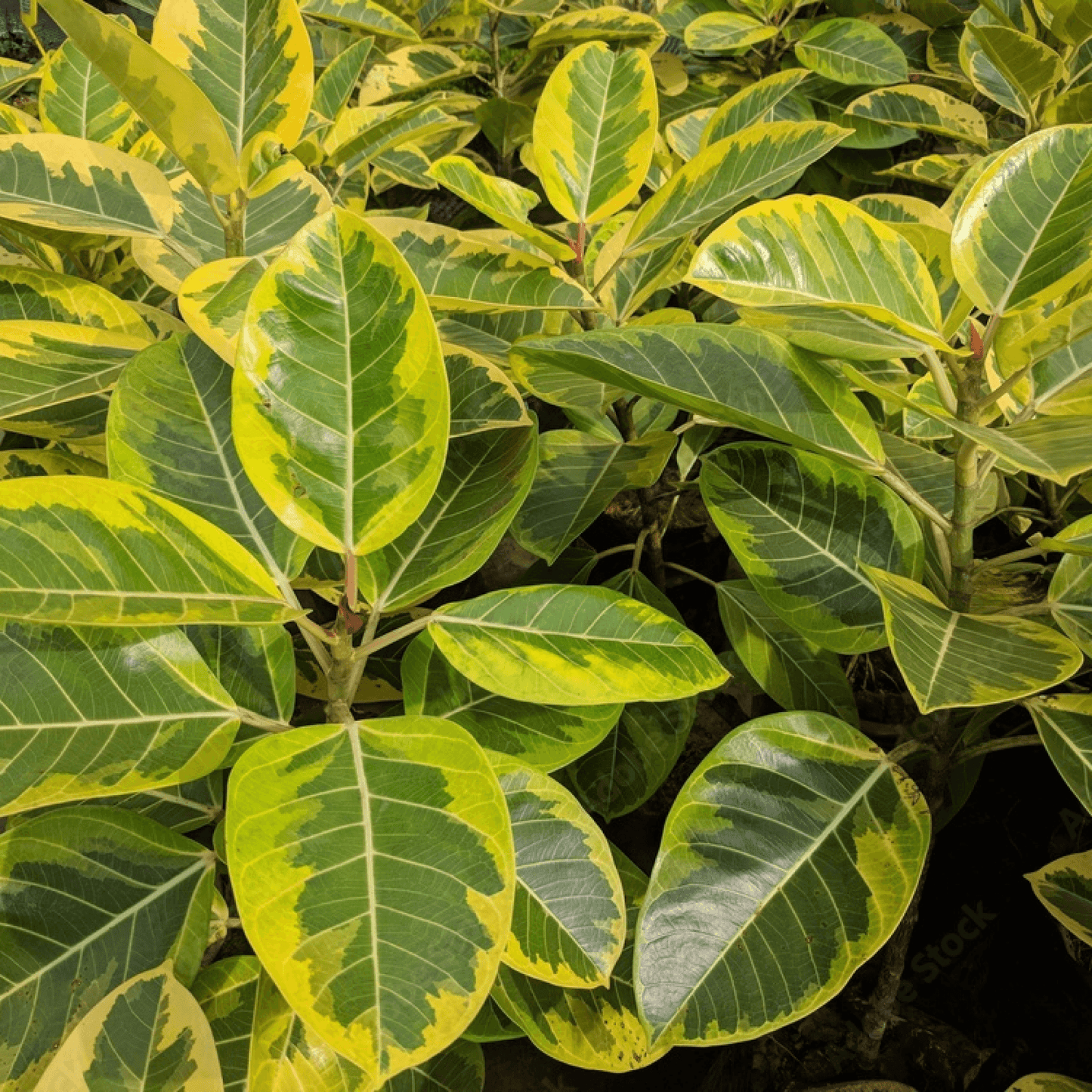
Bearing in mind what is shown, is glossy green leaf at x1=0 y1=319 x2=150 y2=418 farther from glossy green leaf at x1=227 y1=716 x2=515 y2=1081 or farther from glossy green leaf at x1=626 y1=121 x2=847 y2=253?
glossy green leaf at x1=626 y1=121 x2=847 y2=253

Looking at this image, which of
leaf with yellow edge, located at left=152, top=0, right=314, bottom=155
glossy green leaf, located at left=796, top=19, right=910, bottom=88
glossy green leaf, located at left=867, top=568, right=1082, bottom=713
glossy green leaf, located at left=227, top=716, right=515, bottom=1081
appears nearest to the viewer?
glossy green leaf, located at left=227, top=716, right=515, bottom=1081

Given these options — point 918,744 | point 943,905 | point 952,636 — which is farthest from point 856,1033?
point 952,636

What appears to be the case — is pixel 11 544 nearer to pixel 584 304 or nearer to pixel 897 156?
pixel 584 304

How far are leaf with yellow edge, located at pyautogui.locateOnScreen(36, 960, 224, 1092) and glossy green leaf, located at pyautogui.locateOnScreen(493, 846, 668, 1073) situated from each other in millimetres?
A: 228

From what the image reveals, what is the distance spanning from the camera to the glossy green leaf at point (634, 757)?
Result: 929 mm

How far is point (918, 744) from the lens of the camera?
77 cm

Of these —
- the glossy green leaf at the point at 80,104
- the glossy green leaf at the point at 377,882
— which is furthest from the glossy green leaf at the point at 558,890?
the glossy green leaf at the point at 80,104

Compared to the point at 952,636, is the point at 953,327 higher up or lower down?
higher up

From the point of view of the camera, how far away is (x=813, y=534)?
760mm

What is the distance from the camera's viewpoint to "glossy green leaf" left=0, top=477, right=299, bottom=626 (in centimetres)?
50

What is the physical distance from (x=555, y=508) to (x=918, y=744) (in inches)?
15.5

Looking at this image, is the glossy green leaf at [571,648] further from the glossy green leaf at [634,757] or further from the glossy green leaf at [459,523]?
the glossy green leaf at [634,757]

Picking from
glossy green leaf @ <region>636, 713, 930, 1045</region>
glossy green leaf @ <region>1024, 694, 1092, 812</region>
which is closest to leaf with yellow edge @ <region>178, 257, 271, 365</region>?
glossy green leaf @ <region>636, 713, 930, 1045</region>

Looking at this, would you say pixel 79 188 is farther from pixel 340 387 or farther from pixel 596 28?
pixel 596 28
